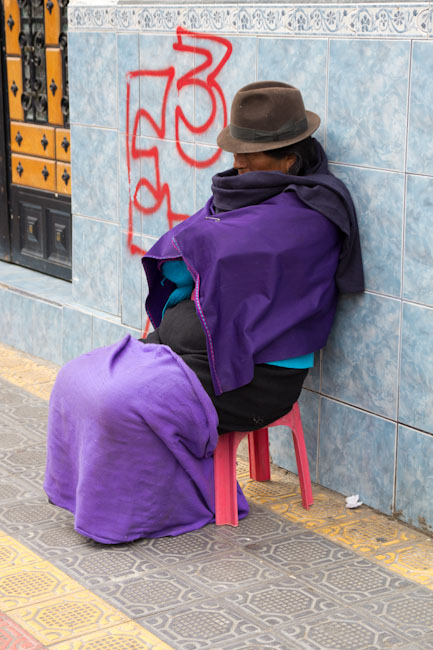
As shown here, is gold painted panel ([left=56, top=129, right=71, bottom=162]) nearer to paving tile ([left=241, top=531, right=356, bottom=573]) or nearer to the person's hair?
the person's hair

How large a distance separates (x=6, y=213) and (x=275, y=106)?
3756mm

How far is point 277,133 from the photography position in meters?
3.97

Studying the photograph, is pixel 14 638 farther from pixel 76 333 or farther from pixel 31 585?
pixel 76 333

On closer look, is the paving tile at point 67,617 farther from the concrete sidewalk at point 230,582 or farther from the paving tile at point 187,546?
the paving tile at point 187,546

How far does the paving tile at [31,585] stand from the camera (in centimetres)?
349

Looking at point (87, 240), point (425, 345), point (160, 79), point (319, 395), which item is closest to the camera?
point (425, 345)

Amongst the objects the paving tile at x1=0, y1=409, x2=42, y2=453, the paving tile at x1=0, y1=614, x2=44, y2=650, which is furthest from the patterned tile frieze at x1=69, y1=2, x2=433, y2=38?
the paving tile at x1=0, y1=614, x2=44, y2=650

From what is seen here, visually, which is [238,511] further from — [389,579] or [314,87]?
[314,87]

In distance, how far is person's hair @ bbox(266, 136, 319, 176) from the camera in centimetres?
405

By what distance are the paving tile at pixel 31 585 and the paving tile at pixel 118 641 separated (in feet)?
1.00

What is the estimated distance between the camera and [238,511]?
4.15 m

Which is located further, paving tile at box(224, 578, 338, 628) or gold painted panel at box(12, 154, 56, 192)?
gold painted panel at box(12, 154, 56, 192)

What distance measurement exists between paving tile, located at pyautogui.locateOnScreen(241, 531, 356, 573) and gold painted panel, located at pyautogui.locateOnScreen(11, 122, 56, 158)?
3.57 meters

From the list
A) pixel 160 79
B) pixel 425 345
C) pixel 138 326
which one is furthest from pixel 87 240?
Result: pixel 425 345
